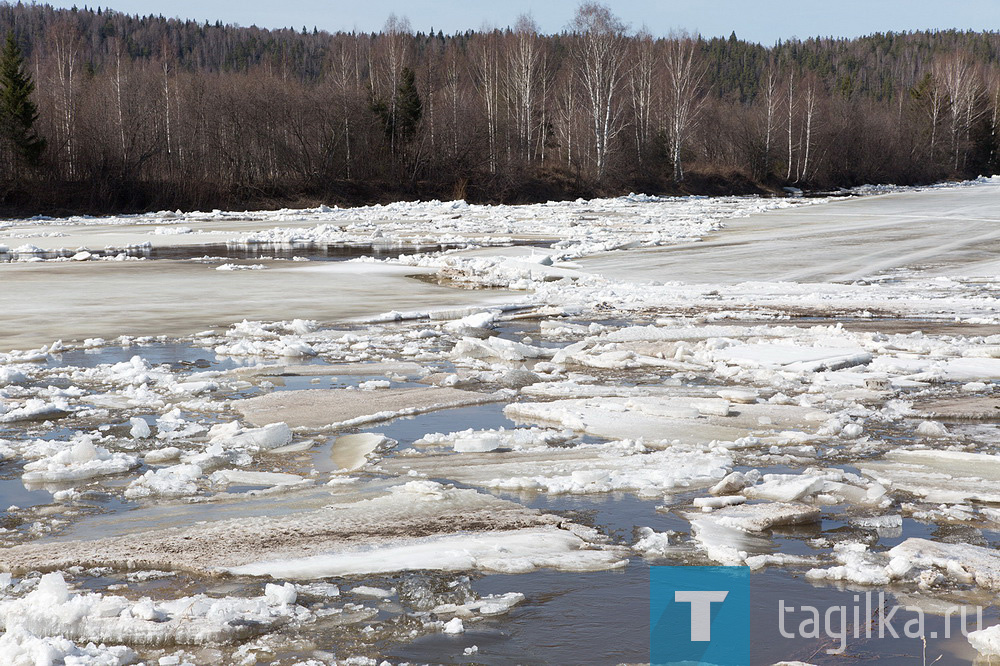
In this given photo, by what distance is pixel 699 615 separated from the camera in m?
3.07

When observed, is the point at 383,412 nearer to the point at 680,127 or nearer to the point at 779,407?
the point at 779,407

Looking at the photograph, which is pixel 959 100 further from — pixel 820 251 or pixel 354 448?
pixel 354 448

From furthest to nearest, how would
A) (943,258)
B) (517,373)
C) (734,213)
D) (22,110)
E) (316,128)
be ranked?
(316,128), (22,110), (734,213), (943,258), (517,373)

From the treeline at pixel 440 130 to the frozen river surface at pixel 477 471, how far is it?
96.0 ft

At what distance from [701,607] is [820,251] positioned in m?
15.0

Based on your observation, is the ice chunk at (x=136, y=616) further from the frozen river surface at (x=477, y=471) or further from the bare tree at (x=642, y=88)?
the bare tree at (x=642, y=88)

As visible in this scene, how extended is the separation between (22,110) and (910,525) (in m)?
37.8

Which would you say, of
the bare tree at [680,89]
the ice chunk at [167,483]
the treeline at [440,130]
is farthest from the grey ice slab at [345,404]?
the bare tree at [680,89]

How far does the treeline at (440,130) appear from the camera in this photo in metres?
37.8

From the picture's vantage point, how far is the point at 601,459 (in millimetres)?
4742

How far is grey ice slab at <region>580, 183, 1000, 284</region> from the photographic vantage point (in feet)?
45.6

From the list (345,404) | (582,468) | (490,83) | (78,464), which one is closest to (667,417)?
(582,468)

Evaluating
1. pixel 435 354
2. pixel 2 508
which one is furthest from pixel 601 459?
pixel 435 354

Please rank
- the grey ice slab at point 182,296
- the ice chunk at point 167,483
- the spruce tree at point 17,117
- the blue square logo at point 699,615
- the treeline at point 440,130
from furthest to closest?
the treeline at point 440,130
the spruce tree at point 17,117
the grey ice slab at point 182,296
the ice chunk at point 167,483
the blue square logo at point 699,615
